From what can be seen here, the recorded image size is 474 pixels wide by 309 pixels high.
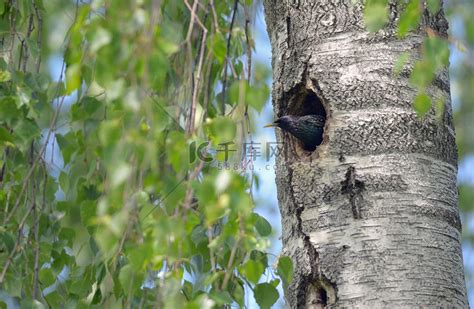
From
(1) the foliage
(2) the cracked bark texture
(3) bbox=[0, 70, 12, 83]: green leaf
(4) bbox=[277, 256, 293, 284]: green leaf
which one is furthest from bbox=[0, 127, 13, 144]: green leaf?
(4) bbox=[277, 256, 293, 284]: green leaf

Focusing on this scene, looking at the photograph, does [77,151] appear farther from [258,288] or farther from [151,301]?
[258,288]

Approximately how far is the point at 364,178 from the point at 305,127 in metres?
0.53

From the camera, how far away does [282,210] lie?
2520 millimetres

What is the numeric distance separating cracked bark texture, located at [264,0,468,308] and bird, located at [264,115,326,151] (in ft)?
0.12

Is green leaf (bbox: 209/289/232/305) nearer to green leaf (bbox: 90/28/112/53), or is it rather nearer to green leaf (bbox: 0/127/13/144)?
green leaf (bbox: 90/28/112/53)

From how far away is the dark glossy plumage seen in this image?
2646mm

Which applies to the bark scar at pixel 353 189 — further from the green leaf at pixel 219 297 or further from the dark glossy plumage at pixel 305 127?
the green leaf at pixel 219 297

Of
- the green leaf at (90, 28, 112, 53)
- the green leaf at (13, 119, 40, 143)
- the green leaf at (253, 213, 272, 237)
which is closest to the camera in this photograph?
the green leaf at (90, 28, 112, 53)

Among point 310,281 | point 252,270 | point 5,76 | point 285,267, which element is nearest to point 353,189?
point 310,281

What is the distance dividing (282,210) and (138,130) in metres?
0.97

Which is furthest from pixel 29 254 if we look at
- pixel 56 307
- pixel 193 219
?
pixel 193 219

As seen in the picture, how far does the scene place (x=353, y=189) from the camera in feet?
7.63

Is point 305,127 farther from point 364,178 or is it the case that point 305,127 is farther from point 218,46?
point 218,46

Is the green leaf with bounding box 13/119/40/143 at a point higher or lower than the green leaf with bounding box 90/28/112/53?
higher
